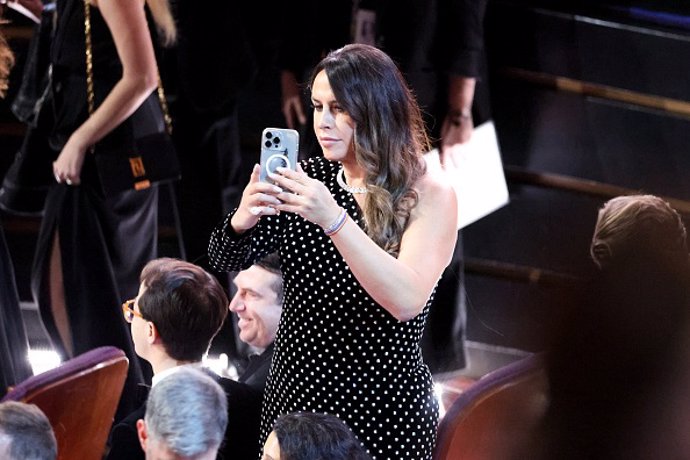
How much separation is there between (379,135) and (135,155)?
1.65 metres

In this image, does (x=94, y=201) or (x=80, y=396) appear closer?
(x=80, y=396)

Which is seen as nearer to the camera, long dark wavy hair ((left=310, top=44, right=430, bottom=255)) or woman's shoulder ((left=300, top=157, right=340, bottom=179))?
long dark wavy hair ((left=310, top=44, right=430, bottom=255))

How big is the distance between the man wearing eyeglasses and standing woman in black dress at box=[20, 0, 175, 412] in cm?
103

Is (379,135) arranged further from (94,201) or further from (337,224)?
(94,201)

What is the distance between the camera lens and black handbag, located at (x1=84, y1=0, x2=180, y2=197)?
382cm

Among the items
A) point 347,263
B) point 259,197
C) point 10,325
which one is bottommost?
point 10,325

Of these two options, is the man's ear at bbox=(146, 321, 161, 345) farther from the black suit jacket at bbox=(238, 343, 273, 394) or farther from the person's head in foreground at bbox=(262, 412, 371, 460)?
the person's head in foreground at bbox=(262, 412, 371, 460)

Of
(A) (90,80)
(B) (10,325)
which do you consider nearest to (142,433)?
(B) (10,325)

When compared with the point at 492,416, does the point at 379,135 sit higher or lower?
higher

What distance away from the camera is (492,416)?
2.78 meters

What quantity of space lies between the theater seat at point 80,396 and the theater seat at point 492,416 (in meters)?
0.80

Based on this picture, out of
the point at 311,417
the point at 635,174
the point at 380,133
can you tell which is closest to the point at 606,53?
the point at 635,174

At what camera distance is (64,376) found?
9.38ft

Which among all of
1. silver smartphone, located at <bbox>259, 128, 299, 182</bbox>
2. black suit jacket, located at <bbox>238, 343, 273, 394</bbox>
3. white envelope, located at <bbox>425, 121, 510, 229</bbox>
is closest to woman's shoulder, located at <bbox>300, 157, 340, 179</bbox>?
silver smartphone, located at <bbox>259, 128, 299, 182</bbox>
